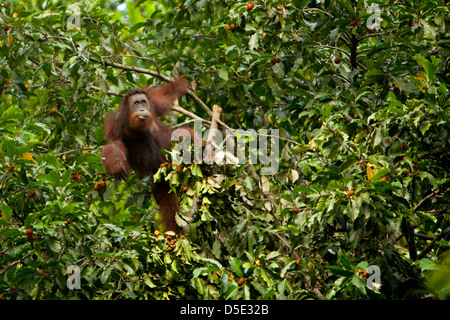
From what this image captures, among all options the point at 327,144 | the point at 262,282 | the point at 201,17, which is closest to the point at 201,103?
the point at 201,17

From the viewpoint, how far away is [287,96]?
5406 millimetres

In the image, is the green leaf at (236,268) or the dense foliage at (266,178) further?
the dense foliage at (266,178)

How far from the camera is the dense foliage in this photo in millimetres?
3314

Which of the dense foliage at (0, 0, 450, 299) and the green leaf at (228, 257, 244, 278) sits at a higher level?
the dense foliage at (0, 0, 450, 299)

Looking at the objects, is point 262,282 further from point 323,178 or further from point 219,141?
point 219,141

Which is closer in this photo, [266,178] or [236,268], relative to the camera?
[236,268]

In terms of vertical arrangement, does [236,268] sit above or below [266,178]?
below

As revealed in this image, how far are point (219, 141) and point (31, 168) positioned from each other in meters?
1.64

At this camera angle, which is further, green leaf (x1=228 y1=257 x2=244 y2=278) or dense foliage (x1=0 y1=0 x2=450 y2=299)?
dense foliage (x1=0 y1=0 x2=450 y2=299)

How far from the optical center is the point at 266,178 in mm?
4523

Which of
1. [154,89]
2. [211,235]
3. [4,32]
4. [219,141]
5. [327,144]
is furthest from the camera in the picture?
[154,89]

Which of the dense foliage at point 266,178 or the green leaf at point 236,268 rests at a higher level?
the dense foliage at point 266,178

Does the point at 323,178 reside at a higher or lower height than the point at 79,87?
lower

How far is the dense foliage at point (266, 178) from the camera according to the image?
331cm
